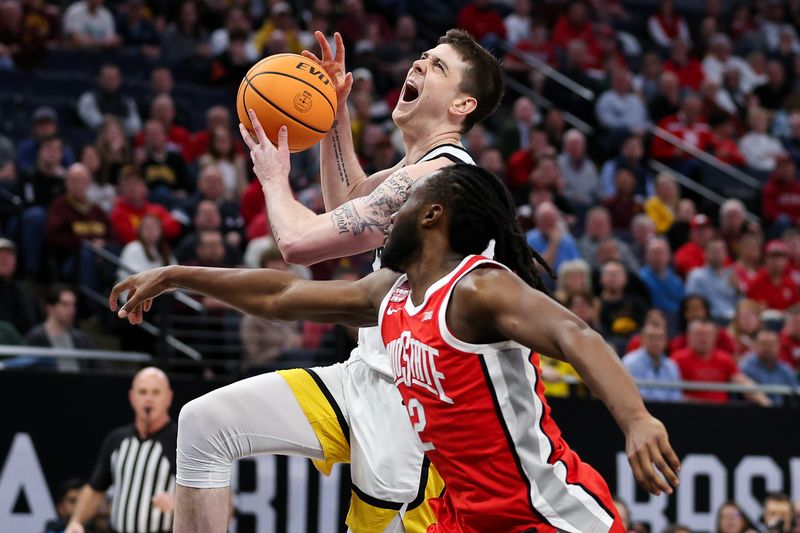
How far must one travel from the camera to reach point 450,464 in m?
4.20

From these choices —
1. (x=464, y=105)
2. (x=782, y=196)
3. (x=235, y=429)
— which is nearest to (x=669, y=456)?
(x=235, y=429)

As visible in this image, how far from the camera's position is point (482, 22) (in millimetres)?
17969

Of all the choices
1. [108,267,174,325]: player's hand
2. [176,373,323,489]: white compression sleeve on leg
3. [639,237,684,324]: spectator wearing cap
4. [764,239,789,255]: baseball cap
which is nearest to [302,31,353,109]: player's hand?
[176,373,323,489]: white compression sleeve on leg

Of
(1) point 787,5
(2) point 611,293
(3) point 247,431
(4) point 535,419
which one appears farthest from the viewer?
(1) point 787,5

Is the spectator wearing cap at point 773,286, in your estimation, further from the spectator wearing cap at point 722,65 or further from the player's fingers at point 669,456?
the player's fingers at point 669,456

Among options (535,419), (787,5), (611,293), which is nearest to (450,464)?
(535,419)

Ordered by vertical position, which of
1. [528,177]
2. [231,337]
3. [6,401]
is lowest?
[6,401]

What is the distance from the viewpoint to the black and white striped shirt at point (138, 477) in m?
A: 8.96

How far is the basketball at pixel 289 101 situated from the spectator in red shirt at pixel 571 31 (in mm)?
13521

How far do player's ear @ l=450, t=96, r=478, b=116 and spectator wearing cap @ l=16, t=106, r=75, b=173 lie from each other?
774cm

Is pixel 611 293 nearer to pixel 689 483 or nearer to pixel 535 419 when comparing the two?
Result: pixel 689 483

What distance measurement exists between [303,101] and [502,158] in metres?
9.96

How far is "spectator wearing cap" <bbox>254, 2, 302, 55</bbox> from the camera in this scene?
15.3 metres

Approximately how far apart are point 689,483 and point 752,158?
813 cm
